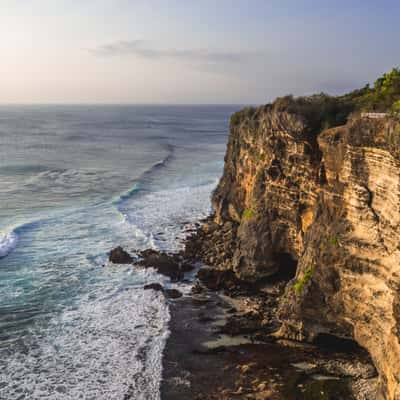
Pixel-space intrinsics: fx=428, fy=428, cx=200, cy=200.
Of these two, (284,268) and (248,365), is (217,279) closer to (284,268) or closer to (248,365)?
(284,268)

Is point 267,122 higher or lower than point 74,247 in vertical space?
higher

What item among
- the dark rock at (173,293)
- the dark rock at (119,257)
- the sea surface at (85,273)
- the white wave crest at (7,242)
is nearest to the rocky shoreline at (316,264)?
the dark rock at (173,293)

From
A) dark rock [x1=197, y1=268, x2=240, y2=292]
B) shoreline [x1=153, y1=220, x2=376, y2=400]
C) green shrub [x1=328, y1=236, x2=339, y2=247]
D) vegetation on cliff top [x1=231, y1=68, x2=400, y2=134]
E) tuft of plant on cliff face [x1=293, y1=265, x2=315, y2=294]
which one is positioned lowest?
shoreline [x1=153, y1=220, x2=376, y2=400]

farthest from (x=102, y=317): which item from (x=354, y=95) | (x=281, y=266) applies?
(x=354, y=95)

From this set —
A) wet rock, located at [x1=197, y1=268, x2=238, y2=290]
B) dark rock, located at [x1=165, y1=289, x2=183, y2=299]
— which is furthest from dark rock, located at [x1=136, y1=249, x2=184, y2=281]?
dark rock, located at [x1=165, y1=289, x2=183, y2=299]

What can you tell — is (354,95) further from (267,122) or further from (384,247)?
(384,247)

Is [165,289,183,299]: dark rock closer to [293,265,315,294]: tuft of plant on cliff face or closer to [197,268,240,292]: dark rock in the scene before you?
[197,268,240,292]: dark rock
